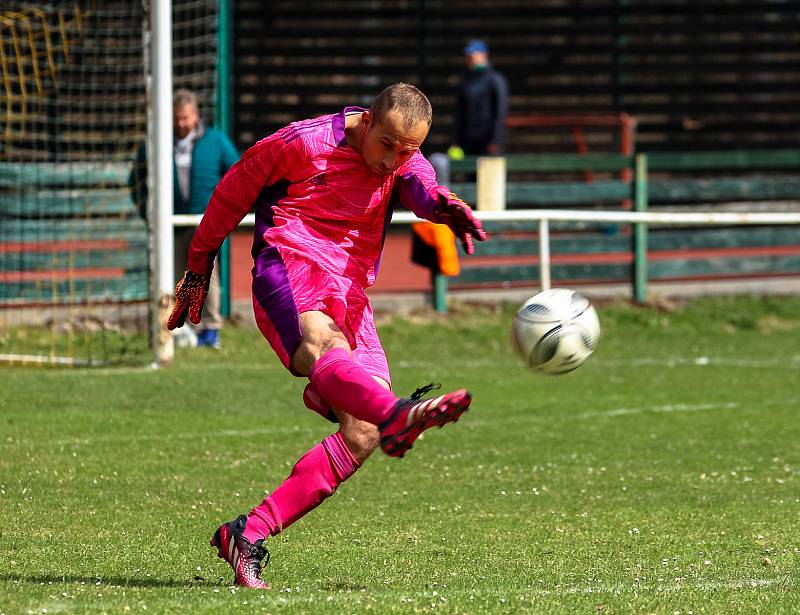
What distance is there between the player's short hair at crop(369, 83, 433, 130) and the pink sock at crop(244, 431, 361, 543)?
1.24m

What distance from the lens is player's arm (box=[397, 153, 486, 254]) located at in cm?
587

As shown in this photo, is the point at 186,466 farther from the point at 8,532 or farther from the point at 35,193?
the point at 35,193

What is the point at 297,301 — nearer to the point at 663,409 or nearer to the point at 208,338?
the point at 663,409

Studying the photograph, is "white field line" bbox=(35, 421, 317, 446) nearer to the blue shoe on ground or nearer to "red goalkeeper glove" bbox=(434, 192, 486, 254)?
the blue shoe on ground

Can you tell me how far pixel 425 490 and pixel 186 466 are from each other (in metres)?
1.50

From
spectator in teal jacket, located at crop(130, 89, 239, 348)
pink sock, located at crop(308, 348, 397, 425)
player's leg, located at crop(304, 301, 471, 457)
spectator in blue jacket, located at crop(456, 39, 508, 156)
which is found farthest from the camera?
spectator in blue jacket, located at crop(456, 39, 508, 156)

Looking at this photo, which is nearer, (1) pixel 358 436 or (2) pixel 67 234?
(1) pixel 358 436

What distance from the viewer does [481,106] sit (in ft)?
59.4

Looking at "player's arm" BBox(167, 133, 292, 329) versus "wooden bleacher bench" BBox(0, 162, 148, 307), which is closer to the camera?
"player's arm" BBox(167, 133, 292, 329)

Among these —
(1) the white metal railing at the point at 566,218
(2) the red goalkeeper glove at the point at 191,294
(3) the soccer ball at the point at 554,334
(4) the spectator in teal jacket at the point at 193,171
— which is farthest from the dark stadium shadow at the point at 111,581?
(1) the white metal railing at the point at 566,218

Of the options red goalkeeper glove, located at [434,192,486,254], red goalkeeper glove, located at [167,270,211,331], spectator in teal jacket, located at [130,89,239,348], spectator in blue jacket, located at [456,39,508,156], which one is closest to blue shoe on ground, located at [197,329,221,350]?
spectator in teal jacket, located at [130,89,239,348]

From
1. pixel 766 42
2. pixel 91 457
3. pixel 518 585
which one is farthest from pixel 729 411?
pixel 766 42

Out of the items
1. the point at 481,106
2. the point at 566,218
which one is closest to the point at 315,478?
the point at 566,218

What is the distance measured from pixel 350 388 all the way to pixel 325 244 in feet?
2.47
